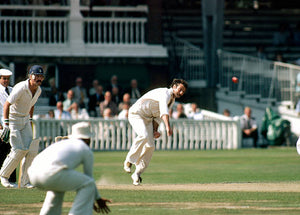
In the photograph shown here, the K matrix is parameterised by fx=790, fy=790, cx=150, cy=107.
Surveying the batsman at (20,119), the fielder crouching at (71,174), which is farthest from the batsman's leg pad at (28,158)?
the fielder crouching at (71,174)

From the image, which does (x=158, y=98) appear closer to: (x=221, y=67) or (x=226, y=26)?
(x=221, y=67)

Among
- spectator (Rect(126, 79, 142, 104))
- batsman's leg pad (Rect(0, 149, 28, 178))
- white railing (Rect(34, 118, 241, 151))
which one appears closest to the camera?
batsman's leg pad (Rect(0, 149, 28, 178))

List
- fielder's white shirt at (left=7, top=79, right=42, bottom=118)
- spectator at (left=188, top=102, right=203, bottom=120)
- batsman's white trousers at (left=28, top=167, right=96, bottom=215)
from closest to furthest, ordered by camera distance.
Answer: batsman's white trousers at (left=28, top=167, right=96, bottom=215), fielder's white shirt at (left=7, top=79, right=42, bottom=118), spectator at (left=188, top=102, right=203, bottom=120)

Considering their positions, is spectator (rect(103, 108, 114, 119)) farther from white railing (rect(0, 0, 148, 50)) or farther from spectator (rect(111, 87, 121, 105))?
white railing (rect(0, 0, 148, 50))

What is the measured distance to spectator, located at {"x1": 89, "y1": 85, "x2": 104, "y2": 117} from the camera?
2759 centimetres

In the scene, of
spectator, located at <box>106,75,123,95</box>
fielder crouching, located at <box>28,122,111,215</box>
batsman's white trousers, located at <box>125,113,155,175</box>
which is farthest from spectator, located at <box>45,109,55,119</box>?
fielder crouching, located at <box>28,122,111,215</box>

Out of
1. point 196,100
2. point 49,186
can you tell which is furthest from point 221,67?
point 49,186

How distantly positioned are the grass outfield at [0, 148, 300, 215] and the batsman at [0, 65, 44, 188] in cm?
52

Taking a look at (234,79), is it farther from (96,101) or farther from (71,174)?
(71,174)

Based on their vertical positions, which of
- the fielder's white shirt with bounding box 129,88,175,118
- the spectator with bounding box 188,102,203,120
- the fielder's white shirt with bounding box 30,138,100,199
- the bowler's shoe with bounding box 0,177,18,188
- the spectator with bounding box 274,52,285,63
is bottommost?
the spectator with bounding box 188,102,203,120

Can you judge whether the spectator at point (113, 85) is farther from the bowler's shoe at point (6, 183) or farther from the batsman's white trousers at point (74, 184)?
the batsman's white trousers at point (74, 184)

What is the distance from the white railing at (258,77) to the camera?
29.4m

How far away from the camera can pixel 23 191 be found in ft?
41.8

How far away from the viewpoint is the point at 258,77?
30.5 m
